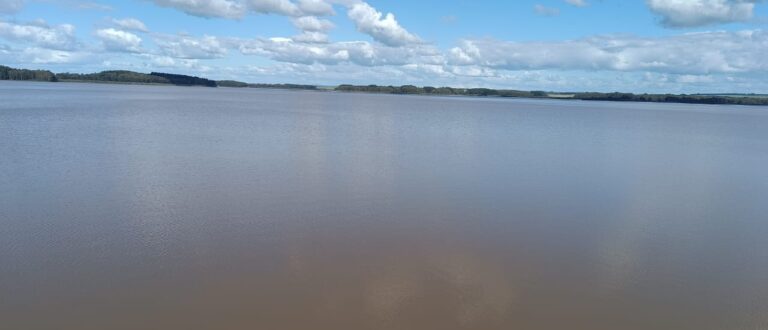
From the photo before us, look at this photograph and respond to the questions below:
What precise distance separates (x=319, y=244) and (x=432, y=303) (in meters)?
2.35

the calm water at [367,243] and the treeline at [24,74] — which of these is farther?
the treeline at [24,74]

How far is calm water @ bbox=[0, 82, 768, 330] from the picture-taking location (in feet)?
18.5

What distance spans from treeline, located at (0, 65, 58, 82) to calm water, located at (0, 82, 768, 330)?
350 feet

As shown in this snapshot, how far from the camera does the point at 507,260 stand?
730 centimetres

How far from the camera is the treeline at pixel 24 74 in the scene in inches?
4029

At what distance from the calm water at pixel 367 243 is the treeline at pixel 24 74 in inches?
4200

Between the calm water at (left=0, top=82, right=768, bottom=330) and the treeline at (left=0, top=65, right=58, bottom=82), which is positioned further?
the treeline at (left=0, top=65, right=58, bottom=82)

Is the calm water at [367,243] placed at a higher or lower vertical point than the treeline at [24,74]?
lower

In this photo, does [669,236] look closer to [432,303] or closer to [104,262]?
[432,303]

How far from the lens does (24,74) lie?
346ft

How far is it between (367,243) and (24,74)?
4756 inches

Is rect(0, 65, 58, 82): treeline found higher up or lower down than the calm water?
higher up

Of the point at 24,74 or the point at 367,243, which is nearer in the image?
the point at 367,243

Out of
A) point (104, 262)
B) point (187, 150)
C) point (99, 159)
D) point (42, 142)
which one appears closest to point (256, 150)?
point (187, 150)
